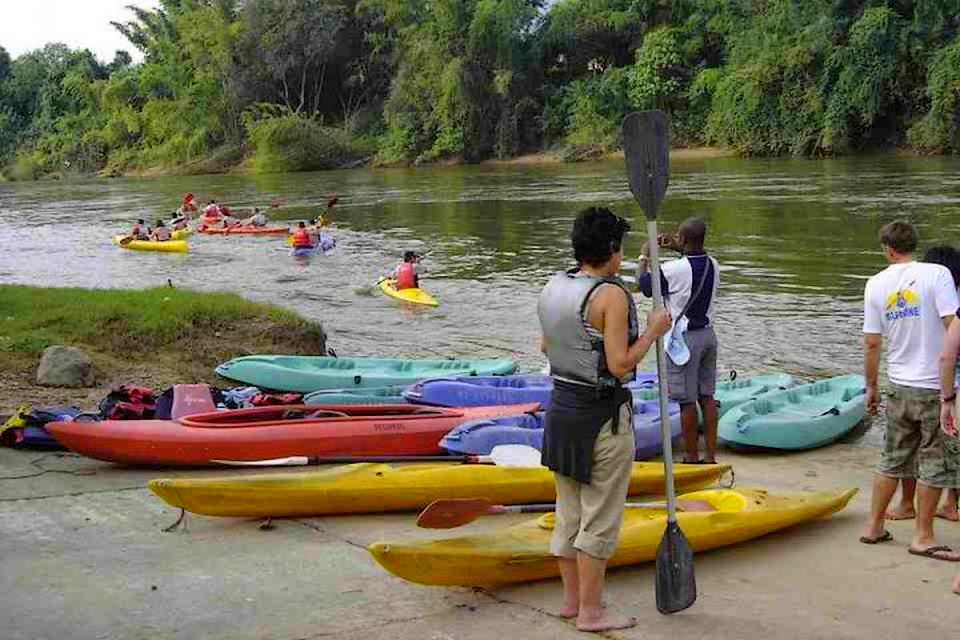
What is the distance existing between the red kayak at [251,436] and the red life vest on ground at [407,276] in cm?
832

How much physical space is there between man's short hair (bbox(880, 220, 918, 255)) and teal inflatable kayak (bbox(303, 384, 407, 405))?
404 cm

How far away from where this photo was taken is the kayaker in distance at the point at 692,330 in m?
6.23

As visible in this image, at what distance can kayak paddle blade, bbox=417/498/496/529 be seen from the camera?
445cm

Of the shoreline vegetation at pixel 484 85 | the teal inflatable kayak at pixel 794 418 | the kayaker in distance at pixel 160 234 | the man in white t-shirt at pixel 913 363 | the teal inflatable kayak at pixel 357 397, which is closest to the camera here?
the man in white t-shirt at pixel 913 363

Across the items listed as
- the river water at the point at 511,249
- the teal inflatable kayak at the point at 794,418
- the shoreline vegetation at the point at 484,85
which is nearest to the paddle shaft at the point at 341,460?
the teal inflatable kayak at the point at 794,418

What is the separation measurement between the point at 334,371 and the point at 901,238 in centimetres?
540

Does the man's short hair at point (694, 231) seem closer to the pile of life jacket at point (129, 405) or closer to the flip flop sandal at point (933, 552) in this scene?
the flip flop sandal at point (933, 552)

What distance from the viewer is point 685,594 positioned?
402 cm

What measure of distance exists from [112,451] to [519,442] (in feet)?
7.76

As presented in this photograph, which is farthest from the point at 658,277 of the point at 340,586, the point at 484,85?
the point at 484,85

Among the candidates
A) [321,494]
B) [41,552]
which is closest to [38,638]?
[41,552]

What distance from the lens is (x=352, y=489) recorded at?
17.5 feet

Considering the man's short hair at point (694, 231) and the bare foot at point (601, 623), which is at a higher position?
the man's short hair at point (694, 231)

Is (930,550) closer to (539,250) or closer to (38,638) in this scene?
(38,638)
